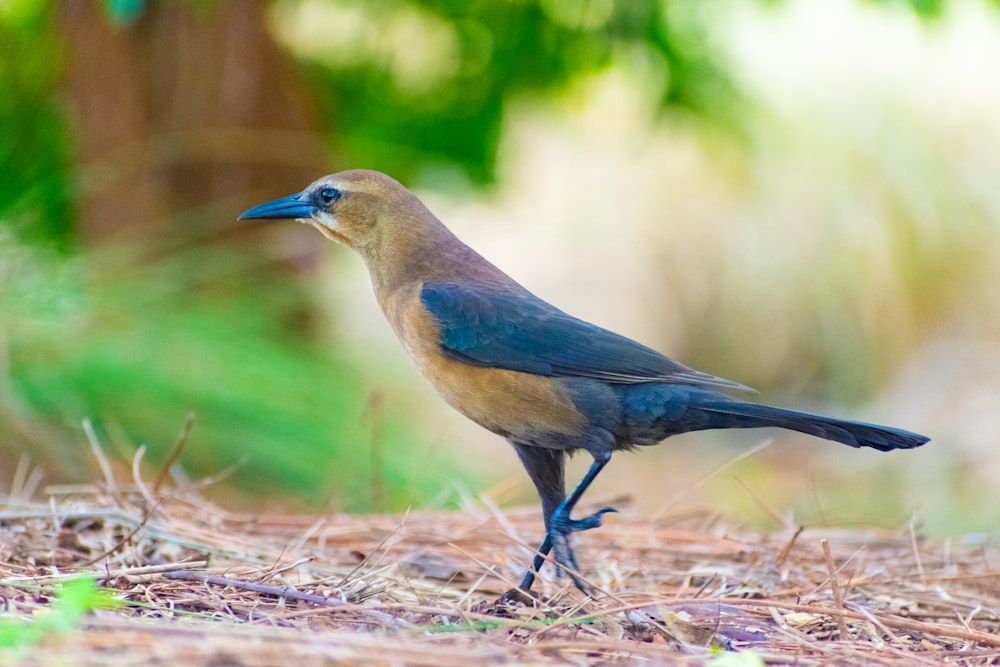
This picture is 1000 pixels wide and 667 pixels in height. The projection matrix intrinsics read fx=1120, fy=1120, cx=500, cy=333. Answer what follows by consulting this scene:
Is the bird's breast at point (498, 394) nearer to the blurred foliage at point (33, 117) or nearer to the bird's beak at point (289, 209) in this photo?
the bird's beak at point (289, 209)

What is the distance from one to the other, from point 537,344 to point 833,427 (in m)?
0.77

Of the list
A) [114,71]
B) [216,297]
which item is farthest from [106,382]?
[114,71]

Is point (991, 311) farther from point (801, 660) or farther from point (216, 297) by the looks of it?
point (801, 660)

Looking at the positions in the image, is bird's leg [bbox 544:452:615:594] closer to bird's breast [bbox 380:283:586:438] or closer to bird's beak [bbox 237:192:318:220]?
bird's breast [bbox 380:283:586:438]

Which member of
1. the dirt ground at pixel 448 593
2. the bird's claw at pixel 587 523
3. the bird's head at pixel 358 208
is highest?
the bird's head at pixel 358 208

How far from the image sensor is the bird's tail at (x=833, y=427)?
2539mm

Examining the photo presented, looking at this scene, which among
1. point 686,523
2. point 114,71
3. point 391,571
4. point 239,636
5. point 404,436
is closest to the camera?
point 239,636

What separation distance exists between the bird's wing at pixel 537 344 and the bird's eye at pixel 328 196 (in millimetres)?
449

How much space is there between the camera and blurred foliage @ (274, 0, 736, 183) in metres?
5.93

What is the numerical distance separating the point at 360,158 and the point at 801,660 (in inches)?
198

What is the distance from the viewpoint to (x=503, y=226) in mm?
7688

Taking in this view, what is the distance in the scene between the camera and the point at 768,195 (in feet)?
27.8

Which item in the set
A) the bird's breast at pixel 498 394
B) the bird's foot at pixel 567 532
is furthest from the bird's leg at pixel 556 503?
the bird's breast at pixel 498 394

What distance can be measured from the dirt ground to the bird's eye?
926mm
